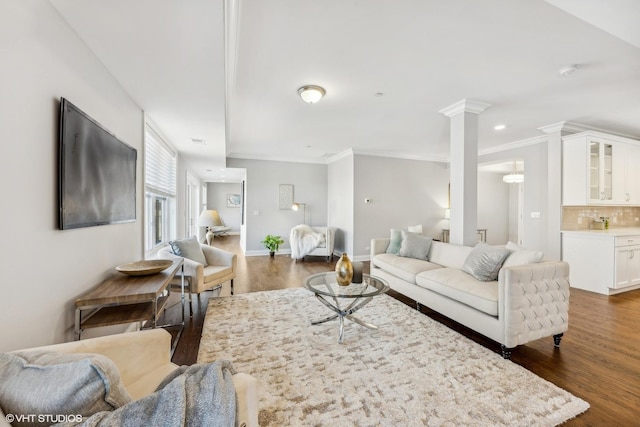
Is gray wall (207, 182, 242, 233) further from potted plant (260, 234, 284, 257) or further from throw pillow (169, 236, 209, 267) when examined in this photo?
throw pillow (169, 236, 209, 267)

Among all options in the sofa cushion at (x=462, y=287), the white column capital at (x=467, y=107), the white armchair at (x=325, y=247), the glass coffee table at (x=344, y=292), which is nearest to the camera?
the sofa cushion at (x=462, y=287)

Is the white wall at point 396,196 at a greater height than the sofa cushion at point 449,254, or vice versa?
the white wall at point 396,196

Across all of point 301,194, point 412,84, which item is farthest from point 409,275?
point 301,194

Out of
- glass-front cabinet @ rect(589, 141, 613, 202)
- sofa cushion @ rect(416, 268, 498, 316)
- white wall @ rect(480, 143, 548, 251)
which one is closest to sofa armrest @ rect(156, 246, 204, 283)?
sofa cushion @ rect(416, 268, 498, 316)

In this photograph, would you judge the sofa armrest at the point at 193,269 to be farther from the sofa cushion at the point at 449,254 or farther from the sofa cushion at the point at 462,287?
the sofa cushion at the point at 449,254

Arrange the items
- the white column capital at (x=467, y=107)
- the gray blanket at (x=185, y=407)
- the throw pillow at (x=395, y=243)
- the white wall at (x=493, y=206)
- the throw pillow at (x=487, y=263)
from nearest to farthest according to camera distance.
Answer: the gray blanket at (x=185, y=407)
the throw pillow at (x=487, y=263)
the white column capital at (x=467, y=107)
the throw pillow at (x=395, y=243)
the white wall at (x=493, y=206)

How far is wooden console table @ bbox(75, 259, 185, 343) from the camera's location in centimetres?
170

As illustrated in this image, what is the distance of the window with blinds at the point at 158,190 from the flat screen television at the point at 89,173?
0.97 meters

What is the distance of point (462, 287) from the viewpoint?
2582 millimetres

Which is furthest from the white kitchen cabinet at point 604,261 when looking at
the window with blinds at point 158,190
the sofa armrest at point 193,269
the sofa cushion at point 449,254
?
the window with blinds at point 158,190

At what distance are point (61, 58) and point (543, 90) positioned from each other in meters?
4.27

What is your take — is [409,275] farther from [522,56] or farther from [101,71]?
[101,71]

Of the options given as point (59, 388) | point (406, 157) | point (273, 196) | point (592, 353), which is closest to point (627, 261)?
point (592, 353)

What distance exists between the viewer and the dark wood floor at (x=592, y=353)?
1.72 meters
